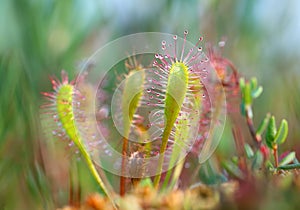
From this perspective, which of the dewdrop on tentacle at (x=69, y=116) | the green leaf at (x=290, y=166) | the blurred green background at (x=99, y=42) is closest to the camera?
the green leaf at (x=290, y=166)

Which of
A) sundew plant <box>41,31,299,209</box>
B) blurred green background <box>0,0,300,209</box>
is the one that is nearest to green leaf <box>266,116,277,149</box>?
sundew plant <box>41,31,299,209</box>

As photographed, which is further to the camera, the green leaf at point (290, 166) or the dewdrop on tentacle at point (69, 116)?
the dewdrop on tentacle at point (69, 116)

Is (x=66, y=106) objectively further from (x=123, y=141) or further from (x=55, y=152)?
(x=55, y=152)

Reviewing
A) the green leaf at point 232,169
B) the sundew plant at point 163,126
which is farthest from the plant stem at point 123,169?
the green leaf at point 232,169

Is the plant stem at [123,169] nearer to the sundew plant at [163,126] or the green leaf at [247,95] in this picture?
the sundew plant at [163,126]

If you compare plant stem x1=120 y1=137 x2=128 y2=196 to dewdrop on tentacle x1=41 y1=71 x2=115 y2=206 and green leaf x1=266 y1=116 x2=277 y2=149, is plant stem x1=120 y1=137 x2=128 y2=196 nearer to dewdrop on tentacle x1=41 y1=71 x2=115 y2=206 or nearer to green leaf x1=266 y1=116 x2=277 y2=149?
dewdrop on tentacle x1=41 y1=71 x2=115 y2=206

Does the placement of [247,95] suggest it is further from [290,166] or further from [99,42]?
[99,42]
